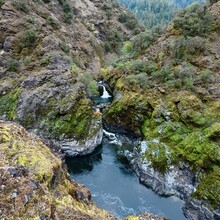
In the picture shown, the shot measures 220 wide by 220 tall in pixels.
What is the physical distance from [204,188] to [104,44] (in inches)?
2216

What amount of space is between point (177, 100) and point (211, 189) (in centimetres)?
1438

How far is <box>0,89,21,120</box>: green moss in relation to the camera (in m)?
39.3

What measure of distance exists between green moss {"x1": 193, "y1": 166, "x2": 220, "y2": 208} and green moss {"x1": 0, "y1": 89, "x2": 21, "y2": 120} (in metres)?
24.7

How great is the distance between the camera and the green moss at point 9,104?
39.3m

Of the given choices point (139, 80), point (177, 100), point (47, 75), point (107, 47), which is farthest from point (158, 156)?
point (107, 47)

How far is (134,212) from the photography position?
28.2 m

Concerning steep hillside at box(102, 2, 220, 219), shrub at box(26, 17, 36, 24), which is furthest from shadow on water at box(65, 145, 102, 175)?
shrub at box(26, 17, 36, 24)

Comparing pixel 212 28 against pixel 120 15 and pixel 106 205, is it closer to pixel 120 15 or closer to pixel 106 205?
pixel 106 205

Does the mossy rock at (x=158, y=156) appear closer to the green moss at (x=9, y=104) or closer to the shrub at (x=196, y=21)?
the green moss at (x=9, y=104)

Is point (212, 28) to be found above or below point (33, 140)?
above

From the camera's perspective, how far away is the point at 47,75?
42625 millimetres

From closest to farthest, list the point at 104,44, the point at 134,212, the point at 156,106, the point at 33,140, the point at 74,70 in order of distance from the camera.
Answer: the point at 33,140, the point at 134,212, the point at 156,106, the point at 74,70, the point at 104,44

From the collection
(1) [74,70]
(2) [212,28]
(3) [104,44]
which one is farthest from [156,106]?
(3) [104,44]

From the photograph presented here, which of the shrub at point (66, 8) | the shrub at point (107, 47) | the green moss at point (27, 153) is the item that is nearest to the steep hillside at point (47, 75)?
the shrub at point (66, 8)
